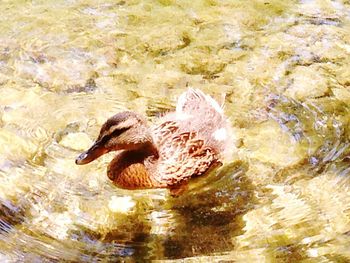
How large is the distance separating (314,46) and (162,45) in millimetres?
1210

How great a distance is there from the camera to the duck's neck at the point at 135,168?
10.7 ft

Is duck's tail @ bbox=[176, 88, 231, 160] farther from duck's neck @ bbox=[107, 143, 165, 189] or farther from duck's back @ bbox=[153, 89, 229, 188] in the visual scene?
duck's neck @ bbox=[107, 143, 165, 189]

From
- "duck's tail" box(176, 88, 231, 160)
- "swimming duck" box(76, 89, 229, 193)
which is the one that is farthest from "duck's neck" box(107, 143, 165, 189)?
"duck's tail" box(176, 88, 231, 160)

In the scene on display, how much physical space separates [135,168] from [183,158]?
0.28 m

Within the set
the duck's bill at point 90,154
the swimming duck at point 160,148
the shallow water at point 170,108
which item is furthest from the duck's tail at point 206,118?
the duck's bill at point 90,154

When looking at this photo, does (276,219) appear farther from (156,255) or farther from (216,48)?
(216,48)

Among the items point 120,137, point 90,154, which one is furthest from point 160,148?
point 90,154

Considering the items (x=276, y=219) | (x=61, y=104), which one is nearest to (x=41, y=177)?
(x=61, y=104)

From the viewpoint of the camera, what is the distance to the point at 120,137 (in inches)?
125

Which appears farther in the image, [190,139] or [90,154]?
[190,139]

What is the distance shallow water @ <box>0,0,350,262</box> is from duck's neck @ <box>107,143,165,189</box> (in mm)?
86

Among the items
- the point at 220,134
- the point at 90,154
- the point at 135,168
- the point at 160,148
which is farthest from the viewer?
the point at 220,134

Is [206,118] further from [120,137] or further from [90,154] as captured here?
[90,154]

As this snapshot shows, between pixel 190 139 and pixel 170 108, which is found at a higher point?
pixel 190 139
